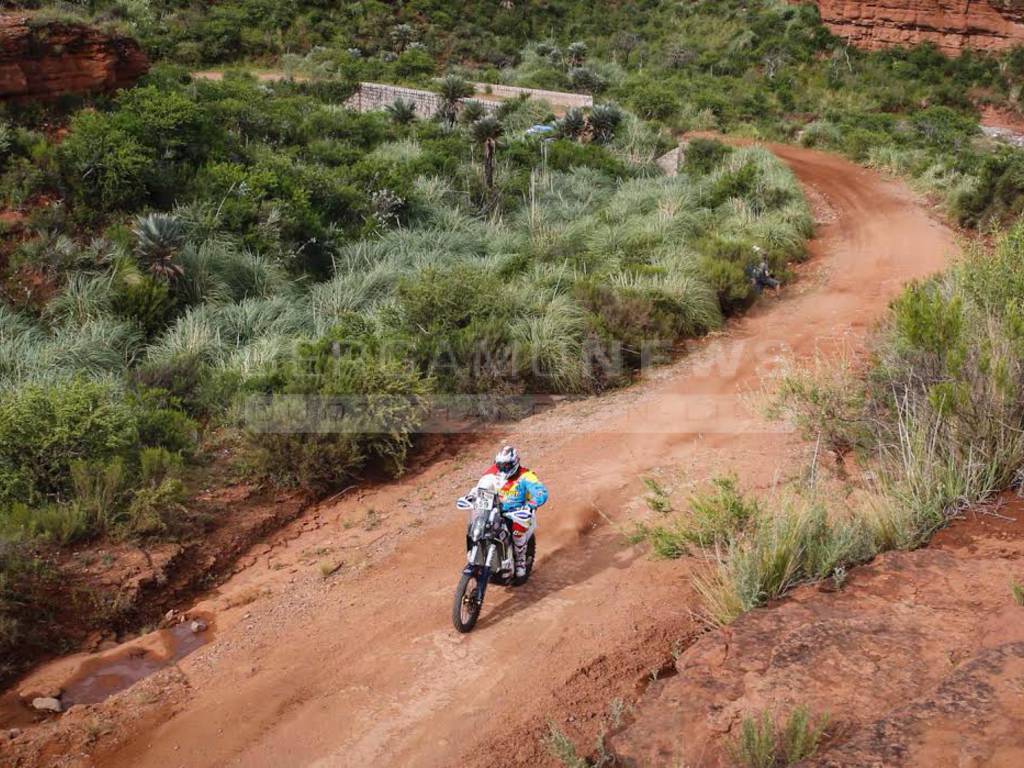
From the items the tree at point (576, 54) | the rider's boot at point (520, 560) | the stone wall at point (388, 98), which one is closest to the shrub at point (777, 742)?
the rider's boot at point (520, 560)

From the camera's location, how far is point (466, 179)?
17.6 metres

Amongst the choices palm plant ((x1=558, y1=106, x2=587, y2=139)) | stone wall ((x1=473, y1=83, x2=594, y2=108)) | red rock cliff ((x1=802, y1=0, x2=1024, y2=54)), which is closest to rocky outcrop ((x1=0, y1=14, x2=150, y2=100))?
palm plant ((x1=558, y1=106, x2=587, y2=139))

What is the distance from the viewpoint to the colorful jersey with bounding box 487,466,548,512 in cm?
570

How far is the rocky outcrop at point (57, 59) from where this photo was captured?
1371 cm

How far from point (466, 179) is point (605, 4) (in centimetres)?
3280

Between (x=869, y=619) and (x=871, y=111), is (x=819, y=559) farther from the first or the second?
(x=871, y=111)

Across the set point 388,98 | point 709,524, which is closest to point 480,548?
point 709,524

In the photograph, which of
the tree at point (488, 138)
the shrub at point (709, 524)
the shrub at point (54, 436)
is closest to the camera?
the shrub at point (709, 524)

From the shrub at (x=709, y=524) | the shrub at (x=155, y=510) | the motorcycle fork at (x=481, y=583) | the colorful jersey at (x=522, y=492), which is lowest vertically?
the shrub at (x=155, y=510)

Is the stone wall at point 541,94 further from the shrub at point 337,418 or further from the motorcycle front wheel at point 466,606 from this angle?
the motorcycle front wheel at point 466,606

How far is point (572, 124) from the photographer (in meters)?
22.7

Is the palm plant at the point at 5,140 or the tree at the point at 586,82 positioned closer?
the palm plant at the point at 5,140

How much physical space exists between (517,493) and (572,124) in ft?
61.3

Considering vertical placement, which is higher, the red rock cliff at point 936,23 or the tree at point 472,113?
the red rock cliff at point 936,23
